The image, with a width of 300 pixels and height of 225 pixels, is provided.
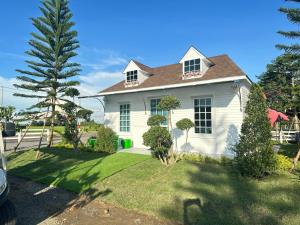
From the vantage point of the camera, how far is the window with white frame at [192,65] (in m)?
12.5

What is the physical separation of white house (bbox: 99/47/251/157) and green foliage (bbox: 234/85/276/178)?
309 cm

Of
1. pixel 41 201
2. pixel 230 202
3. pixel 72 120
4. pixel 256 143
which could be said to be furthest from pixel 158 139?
pixel 72 120

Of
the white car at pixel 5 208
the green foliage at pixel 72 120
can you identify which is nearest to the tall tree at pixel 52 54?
the green foliage at pixel 72 120

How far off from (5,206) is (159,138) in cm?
579

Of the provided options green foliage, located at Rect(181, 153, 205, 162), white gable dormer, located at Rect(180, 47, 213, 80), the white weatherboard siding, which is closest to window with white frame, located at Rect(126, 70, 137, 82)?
the white weatherboard siding

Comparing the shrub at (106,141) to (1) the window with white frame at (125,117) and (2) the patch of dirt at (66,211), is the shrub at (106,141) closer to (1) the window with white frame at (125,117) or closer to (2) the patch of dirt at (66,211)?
(1) the window with white frame at (125,117)

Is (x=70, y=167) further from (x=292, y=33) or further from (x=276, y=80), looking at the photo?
(x=276, y=80)

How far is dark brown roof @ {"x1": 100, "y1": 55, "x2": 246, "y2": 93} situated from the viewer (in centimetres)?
1121

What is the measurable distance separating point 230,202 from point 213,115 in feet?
20.9

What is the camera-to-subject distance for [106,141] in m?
12.6

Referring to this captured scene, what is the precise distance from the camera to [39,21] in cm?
1493

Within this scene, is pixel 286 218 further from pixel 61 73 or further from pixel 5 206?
pixel 61 73

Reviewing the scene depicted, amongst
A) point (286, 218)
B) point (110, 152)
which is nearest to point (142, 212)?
point (286, 218)

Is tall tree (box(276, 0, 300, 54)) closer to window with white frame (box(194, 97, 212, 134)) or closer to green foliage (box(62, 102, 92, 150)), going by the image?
Result: window with white frame (box(194, 97, 212, 134))
